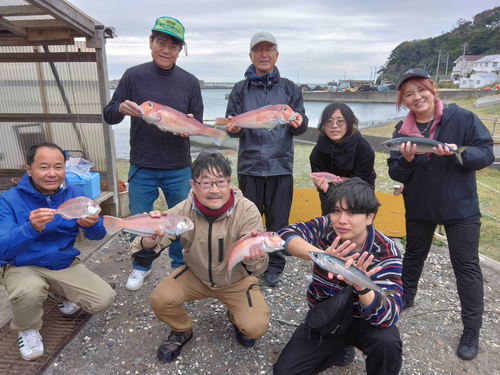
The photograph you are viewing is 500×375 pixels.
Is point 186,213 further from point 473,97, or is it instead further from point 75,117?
point 473,97

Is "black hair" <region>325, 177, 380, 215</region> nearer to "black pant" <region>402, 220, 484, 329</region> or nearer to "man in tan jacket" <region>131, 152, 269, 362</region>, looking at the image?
"man in tan jacket" <region>131, 152, 269, 362</region>

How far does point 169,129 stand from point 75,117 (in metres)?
2.83

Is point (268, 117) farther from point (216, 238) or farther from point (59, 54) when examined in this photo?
point (59, 54)

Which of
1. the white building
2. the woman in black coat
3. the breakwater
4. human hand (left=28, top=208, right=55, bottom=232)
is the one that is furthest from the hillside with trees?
human hand (left=28, top=208, right=55, bottom=232)

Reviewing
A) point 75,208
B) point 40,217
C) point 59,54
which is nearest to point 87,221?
point 75,208

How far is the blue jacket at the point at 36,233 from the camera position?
2900mm

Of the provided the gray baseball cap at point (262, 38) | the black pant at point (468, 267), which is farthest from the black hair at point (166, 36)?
the black pant at point (468, 267)

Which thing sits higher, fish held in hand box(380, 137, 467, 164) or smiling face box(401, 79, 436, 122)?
smiling face box(401, 79, 436, 122)

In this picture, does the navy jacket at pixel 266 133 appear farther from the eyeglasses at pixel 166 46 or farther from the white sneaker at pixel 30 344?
the white sneaker at pixel 30 344

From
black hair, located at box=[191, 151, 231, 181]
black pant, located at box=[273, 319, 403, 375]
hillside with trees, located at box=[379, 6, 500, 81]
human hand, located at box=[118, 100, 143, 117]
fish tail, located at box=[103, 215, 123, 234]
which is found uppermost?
hillside with trees, located at box=[379, 6, 500, 81]

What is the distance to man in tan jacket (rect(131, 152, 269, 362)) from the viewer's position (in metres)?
2.81

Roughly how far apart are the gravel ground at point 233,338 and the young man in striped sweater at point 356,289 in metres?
0.42

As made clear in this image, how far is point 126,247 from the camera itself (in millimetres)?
5043

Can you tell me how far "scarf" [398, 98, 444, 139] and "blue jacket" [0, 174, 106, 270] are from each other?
327 centimetres
